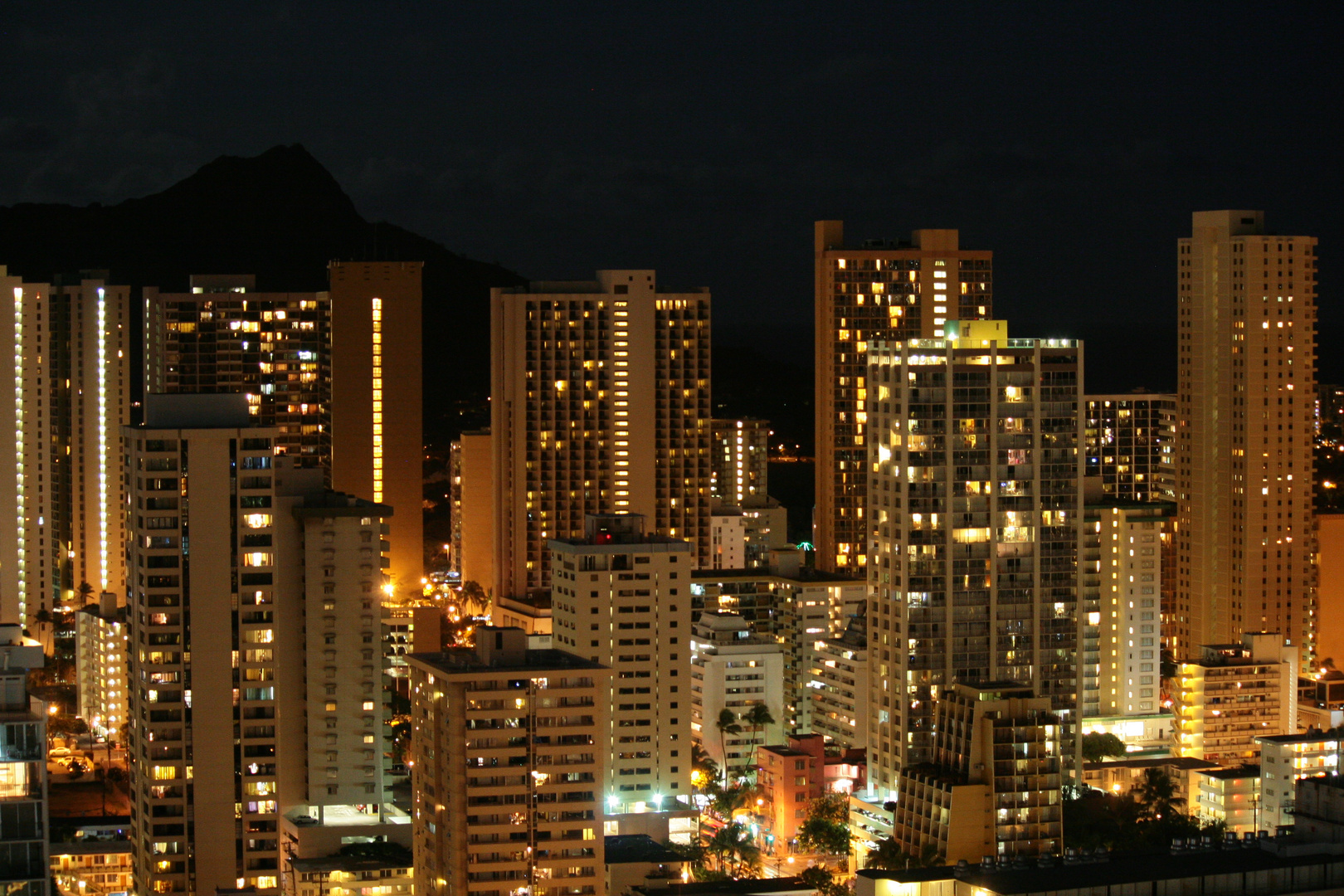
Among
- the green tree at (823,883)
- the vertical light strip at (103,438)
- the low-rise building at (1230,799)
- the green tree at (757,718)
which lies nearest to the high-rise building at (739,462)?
the vertical light strip at (103,438)

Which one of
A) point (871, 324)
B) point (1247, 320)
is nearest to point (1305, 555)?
point (1247, 320)

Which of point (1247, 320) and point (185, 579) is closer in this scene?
point (185, 579)

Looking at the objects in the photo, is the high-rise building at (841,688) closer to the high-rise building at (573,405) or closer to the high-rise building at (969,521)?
the high-rise building at (969,521)

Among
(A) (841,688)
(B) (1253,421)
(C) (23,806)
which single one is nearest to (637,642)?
(A) (841,688)

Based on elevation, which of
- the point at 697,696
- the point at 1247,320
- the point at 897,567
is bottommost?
the point at 697,696

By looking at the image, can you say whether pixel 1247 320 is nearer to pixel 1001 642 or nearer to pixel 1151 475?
pixel 1151 475

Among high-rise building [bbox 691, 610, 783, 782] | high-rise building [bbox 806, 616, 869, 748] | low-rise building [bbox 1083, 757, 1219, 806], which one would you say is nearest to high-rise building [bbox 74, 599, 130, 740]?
high-rise building [bbox 691, 610, 783, 782]
